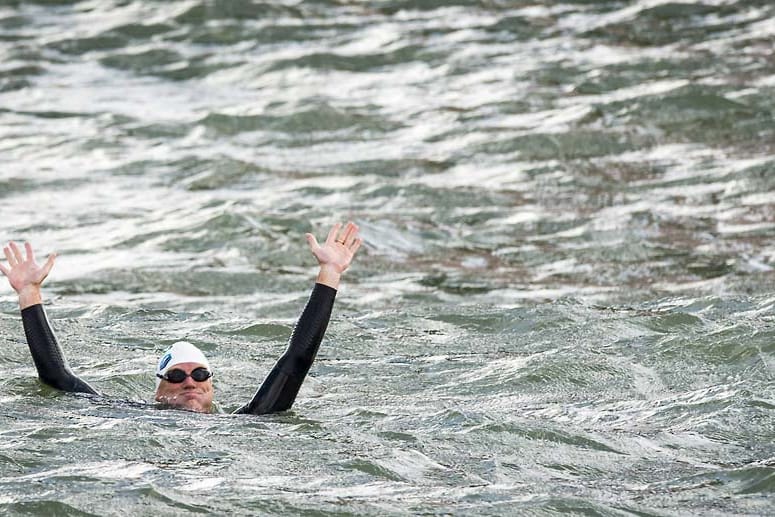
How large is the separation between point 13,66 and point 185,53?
361cm

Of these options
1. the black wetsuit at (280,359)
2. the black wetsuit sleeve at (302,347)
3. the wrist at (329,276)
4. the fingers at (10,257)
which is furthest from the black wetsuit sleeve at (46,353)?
the wrist at (329,276)

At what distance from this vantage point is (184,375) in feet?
37.2

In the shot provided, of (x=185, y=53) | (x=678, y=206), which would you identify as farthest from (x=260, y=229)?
(x=185, y=53)

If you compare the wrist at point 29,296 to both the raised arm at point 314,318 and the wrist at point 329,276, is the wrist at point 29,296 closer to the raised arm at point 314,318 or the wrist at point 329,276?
the raised arm at point 314,318

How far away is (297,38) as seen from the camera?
107 ft

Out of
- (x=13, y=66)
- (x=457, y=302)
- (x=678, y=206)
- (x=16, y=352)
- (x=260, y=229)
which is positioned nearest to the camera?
(x=16, y=352)

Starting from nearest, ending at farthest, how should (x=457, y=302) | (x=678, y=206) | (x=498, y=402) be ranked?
(x=498, y=402) → (x=457, y=302) → (x=678, y=206)

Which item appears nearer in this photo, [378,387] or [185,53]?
[378,387]

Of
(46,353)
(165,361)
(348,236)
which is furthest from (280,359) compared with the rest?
(46,353)

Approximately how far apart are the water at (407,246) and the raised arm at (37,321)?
269mm

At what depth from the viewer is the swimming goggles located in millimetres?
11344

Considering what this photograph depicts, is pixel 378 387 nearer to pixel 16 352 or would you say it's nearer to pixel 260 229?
pixel 16 352

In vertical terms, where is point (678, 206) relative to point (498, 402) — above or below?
below

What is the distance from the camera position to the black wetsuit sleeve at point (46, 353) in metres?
11.1
